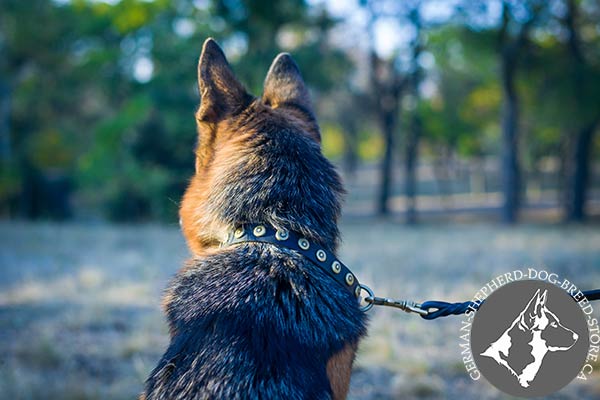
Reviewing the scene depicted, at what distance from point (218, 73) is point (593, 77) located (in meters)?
21.6

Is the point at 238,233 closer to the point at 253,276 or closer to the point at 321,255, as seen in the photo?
the point at 253,276

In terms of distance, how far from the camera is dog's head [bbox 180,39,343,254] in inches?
98.0

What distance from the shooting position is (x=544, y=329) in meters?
2.70

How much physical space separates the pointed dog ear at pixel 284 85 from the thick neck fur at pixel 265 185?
14.9 inches

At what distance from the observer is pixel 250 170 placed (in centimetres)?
258

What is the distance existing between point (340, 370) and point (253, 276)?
54 centimetres

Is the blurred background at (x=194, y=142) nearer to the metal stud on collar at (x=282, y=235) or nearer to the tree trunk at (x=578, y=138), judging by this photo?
the tree trunk at (x=578, y=138)

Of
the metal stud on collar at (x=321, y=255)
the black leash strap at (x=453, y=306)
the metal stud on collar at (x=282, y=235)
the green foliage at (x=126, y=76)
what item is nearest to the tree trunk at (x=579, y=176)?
the green foliage at (x=126, y=76)

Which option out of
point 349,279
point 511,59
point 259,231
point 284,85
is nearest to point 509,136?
point 511,59

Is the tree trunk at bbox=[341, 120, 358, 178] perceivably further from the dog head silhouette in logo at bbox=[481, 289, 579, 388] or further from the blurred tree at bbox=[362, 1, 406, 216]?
the dog head silhouette in logo at bbox=[481, 289, 579, 388]

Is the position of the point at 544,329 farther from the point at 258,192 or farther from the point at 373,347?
the point at 373,347

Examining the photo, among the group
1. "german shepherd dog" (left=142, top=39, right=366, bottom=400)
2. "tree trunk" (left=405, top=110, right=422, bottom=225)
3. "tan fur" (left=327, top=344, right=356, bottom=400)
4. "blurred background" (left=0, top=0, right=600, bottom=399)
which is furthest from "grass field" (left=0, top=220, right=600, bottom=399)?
"tree trunk" (left=405, top=110, right=422, bottom=225)

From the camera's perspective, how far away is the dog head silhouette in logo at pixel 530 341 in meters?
2.69

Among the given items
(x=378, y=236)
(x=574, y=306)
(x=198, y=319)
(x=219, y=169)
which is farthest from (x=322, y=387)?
(x=378, y=236)
